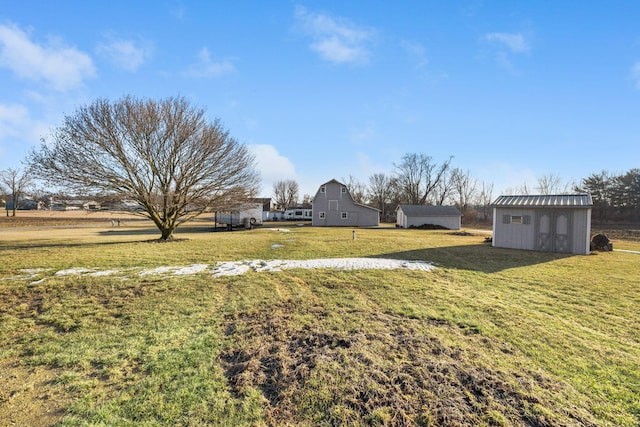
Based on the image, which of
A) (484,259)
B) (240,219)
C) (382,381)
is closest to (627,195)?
(484,259)

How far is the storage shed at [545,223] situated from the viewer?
14.2 m

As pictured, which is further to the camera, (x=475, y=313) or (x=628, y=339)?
(x=475, y=313)

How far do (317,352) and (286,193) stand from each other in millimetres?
80646

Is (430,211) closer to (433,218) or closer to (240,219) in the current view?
(433,218)

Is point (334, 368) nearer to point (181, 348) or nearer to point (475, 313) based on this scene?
point (181, 348)

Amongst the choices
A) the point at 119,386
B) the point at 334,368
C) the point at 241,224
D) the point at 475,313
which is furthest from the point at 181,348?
the point at 241,224

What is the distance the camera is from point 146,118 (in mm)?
16109

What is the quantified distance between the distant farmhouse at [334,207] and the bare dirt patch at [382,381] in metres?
35.1

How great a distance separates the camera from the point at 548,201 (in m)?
15.0

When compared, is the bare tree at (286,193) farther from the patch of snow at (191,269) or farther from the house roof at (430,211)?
the patch of snow at (191,269)

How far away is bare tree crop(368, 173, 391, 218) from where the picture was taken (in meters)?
65.1

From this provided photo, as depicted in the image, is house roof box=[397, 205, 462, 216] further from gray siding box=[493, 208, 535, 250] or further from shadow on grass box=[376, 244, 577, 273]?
shadow on grass box=[376, 244, 577, 273]

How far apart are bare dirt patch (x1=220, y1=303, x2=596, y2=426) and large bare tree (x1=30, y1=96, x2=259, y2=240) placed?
50.1ft

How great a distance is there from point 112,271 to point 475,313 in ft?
32.7
